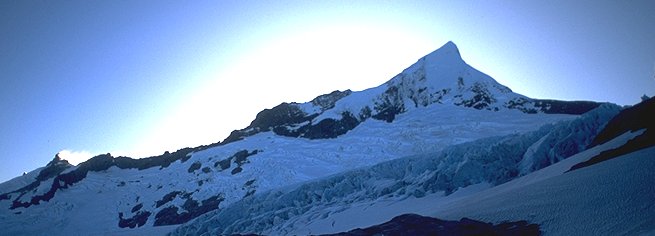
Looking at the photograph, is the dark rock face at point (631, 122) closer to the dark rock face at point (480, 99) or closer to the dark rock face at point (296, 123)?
the dark rock face at point (480, 99)

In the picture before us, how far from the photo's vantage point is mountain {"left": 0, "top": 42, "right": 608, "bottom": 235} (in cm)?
2883

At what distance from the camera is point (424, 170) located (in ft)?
106

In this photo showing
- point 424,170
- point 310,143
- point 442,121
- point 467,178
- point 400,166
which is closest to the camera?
point 467,178

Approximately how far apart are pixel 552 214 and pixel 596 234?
242cm

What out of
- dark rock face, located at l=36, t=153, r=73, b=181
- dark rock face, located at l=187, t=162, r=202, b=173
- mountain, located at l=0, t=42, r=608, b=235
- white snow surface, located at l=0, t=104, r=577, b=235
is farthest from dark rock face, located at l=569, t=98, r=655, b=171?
dark rock face, located at l=36, t=153, r=73, b=181

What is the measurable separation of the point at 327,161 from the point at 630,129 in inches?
1753

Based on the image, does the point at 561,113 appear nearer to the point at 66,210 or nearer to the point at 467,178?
the point at 467,178

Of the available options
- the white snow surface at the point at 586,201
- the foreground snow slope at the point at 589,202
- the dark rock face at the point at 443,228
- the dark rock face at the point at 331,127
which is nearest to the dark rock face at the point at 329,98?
the dark rock face at the point at 331,127

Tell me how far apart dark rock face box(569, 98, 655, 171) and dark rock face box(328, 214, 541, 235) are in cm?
604

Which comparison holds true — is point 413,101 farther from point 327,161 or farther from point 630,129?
point 630,129

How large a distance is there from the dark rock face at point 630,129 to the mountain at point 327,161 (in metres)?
2.79

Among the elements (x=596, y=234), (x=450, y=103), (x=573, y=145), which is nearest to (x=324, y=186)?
(x=573, y=145)

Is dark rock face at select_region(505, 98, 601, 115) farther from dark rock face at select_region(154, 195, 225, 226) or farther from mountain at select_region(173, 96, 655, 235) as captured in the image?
dark rock face at select_region(154, 195, 225, 226)

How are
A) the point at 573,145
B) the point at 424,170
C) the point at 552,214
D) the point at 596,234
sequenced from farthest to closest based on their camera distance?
the point at 424,170 < the point at 573,145 < the point at 552,214 < the point at 596,234
